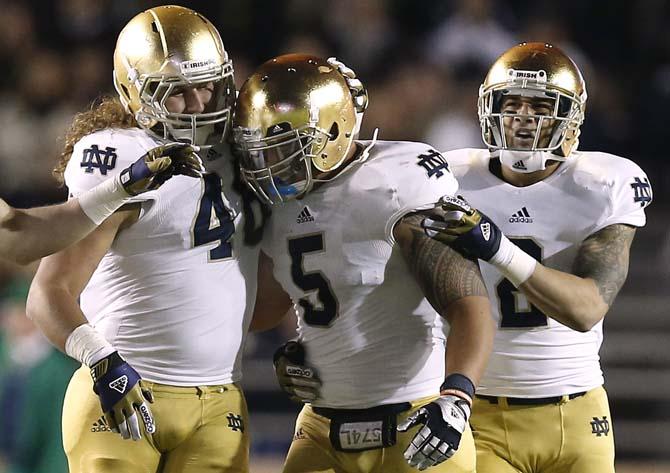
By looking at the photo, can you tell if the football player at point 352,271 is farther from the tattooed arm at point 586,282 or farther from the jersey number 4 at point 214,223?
the tattooed arm at point 586,282

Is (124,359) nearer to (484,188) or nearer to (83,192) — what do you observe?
(83,192)

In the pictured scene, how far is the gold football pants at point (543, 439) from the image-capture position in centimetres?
320

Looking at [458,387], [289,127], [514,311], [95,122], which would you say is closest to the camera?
[458,387]

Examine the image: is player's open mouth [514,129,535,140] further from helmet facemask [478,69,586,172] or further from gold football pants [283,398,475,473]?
gold football pants [283,398,475,473]

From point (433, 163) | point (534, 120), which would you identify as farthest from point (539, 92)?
point (433, 163)

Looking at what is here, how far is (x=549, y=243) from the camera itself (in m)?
3.29

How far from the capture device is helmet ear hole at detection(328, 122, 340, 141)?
9.72 ft

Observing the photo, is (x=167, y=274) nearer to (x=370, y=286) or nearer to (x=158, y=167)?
(x=158, y=167)

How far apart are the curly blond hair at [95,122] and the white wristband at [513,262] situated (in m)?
0.95

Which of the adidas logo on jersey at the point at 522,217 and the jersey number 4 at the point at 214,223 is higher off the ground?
the jersey number 4 at the point at 214,223

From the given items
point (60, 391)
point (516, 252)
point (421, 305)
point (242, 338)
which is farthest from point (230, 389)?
point (60, 391)

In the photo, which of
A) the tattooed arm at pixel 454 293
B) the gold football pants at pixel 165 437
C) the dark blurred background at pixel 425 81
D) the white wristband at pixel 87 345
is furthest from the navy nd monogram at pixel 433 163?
the dark blurred background at pixel 425 81

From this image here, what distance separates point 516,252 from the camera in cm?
300

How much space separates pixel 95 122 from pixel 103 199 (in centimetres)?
37
